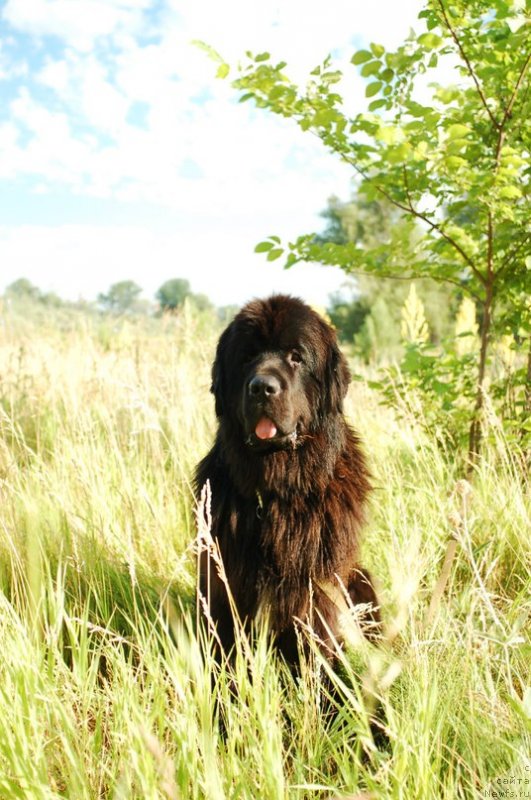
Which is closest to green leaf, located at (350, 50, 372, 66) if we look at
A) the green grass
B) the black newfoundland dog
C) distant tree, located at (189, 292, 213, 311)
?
the black newfoundland dog

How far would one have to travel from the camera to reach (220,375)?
2660 millimetres

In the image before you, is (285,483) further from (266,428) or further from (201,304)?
(201,304)

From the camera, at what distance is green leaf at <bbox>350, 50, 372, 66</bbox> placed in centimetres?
277

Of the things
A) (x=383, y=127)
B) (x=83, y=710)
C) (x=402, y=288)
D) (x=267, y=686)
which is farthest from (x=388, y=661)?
(x=402, y=288)

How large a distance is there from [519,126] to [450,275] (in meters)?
0.86

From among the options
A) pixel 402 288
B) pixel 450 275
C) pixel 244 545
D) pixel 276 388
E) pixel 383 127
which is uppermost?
pixel 402 288

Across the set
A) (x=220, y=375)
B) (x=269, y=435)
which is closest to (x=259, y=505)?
(x=269, y=435)

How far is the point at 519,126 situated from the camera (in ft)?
10.3

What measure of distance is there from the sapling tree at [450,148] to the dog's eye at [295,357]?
946mm

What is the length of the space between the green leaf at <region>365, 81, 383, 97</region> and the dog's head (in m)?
1.04

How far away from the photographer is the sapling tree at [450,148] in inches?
110

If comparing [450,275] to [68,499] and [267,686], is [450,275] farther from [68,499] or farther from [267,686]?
[267,686]

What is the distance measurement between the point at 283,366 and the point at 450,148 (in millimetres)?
1271

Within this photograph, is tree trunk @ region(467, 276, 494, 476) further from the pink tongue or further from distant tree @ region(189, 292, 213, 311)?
distant tree @ region(189, 292, 213, 311)
